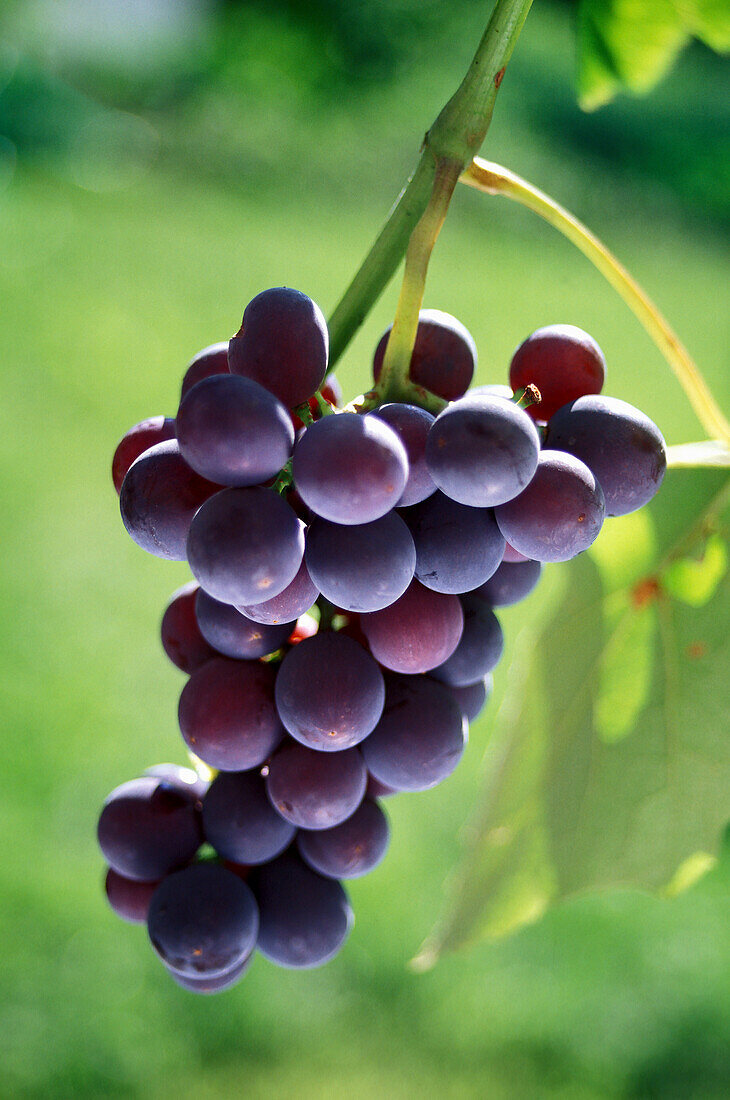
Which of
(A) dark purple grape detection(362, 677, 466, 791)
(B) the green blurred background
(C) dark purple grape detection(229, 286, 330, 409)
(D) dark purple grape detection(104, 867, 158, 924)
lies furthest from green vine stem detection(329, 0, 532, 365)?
(B) the green blurred background

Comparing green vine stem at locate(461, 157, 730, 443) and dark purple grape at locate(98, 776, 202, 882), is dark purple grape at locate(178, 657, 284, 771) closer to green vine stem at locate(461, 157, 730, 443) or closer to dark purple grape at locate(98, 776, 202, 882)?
dark purple grape at locate(98, 776, 202, 882)

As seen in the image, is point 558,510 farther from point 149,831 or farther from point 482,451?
point 149,831

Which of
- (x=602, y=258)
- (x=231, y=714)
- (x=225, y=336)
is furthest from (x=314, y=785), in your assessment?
(x=225, y=336)

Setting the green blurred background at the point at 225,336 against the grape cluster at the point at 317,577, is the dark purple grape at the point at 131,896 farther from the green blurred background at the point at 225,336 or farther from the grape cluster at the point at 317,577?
the green blurred background at the point at 225,336

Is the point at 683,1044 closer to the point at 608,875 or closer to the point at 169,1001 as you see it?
the point at 169,1001

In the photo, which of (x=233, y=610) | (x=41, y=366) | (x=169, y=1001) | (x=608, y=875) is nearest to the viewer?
(x=233, y=610)

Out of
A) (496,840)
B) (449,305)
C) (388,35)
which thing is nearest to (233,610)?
(496,840)

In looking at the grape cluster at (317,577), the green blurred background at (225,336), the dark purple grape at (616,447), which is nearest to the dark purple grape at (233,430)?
the grape cluster at (317,577)
